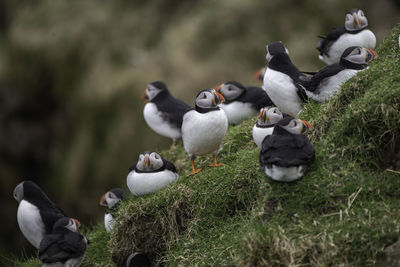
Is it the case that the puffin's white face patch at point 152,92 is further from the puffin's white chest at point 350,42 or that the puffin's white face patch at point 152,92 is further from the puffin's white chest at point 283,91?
the puffin's white chest at point 350,42

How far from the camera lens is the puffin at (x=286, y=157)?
3679 mm

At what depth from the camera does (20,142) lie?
11594 mm

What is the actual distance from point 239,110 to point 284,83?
4.43 ft

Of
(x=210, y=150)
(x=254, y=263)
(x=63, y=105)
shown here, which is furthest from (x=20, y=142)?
(x=254, y=263)

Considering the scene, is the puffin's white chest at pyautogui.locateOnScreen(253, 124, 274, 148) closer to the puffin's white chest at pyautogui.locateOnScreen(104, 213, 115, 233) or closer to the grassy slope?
the grassy slope

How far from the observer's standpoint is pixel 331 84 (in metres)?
4.89

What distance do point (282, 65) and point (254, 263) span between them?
244 cm

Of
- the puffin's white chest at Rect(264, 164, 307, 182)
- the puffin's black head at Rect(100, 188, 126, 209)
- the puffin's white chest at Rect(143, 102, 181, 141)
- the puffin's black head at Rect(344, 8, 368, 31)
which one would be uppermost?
the puffin's black head at Rect(344, 8, 368, 31)

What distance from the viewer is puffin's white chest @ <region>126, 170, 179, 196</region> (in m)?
5.02

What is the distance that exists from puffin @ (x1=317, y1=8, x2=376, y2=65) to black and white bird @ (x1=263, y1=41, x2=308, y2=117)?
39.5 inches

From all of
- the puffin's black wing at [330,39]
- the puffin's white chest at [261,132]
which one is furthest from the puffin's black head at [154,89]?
the puffin's white chest at [261,132]

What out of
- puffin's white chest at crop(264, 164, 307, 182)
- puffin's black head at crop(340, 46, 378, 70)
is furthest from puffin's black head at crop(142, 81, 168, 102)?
puffin's white chest at crop(264, 164, 307, 182)

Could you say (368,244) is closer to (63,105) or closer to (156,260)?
(156,260)

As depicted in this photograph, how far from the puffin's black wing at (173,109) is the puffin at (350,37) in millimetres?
1808
